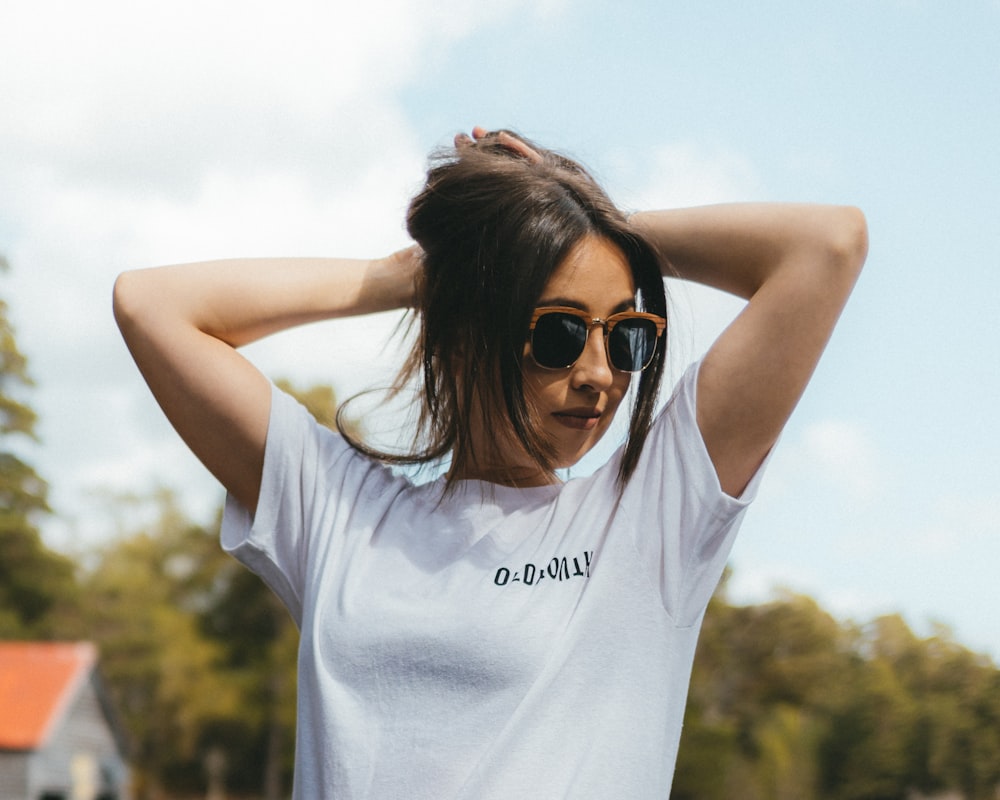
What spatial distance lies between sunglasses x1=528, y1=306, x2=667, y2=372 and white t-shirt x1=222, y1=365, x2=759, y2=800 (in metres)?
0.09

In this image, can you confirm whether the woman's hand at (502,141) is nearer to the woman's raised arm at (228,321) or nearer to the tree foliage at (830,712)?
the woman's raised arm at (228,321)

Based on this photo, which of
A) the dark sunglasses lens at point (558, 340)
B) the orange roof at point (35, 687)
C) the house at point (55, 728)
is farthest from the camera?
the orange roof at point (35, 687)

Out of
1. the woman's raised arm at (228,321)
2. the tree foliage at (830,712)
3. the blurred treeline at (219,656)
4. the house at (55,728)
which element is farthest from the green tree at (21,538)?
the woman's raised arm at (228,321)

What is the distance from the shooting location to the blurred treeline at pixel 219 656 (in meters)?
27.9

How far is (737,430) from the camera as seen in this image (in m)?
1.65

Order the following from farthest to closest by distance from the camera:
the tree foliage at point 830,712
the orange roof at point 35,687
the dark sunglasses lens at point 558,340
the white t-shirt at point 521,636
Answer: the orange roof at point 35,687 < the tree foliage at point 830,712 < the dark sunglasses lens at point 558,340 < the white t-shirt at point 521,636

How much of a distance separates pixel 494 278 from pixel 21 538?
2806 centimetres

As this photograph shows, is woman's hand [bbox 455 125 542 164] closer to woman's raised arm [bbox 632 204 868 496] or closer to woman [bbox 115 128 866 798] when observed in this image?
woman [bbox 115 128 866 798]

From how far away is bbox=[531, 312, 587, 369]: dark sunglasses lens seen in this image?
1.74m

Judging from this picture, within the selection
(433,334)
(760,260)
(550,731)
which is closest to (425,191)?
(433,334)

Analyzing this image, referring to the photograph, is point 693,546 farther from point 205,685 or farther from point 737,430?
point 205,685

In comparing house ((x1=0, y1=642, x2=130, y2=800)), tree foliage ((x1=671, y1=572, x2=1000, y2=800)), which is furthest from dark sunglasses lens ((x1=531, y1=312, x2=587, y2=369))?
house ((x1=0, y1=642, x2=130, y2=800))

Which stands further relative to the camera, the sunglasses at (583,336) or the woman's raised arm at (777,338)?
the sunglasses at (583,336)

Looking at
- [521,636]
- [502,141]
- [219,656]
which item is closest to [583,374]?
[521,636]
